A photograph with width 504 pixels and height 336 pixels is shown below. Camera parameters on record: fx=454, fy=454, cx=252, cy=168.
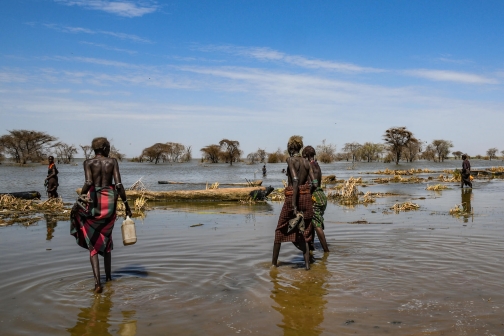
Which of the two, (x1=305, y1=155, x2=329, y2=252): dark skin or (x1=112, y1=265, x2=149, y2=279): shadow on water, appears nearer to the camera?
(x1=112, y1=265, x2=149, y2=279): shadow on water

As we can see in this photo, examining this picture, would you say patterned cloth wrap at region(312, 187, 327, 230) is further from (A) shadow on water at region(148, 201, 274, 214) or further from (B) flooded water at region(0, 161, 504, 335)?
(A) shadow on water at region(148, 201, 274, 214)

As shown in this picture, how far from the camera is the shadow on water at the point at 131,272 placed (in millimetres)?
5805

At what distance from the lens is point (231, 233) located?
29.9 feet

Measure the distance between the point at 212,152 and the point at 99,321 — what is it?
84.1 metres

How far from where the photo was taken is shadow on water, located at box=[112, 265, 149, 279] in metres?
5.80

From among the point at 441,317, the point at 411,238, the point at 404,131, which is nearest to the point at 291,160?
the point at 441,317

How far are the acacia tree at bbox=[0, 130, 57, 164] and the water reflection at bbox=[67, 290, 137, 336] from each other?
7678 centimetres

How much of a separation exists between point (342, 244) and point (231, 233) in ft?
7.82

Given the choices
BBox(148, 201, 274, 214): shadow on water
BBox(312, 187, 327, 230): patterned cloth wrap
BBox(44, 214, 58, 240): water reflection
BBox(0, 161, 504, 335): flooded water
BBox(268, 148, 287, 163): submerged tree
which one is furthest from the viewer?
BBox(268, 148, 287, 163): submerged tree

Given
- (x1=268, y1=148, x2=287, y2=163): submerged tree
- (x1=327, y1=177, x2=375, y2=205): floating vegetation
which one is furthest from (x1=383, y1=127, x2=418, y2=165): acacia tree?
(x1=327, y1=177, x2=375, y2=205): floating vegetation

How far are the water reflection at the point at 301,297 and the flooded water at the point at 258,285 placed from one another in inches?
0.5

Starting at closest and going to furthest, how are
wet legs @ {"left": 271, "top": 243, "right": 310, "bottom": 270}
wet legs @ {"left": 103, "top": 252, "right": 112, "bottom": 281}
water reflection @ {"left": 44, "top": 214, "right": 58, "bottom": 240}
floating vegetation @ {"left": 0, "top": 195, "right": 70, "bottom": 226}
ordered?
wet legs @ {"left": 103, "top": 252, "right": 112, "bottom": 281} < wet legs @ {"left": 271, "top": 243, "right": 310, "bottom": 270} < water reflection @ {"left": 44, "top": 214, "right": 58, "bottom": 240} < floating vegetation @ {"left": 0, "top": 195, "right": 70, "bottom": 226}

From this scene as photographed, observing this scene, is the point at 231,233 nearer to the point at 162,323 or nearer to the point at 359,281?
the point at 359,281

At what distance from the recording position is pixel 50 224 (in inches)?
416
